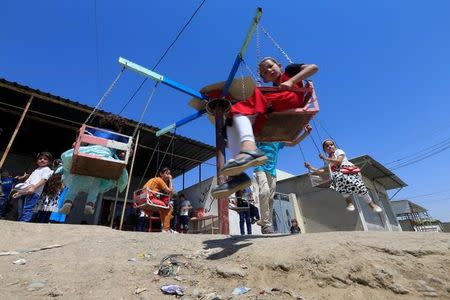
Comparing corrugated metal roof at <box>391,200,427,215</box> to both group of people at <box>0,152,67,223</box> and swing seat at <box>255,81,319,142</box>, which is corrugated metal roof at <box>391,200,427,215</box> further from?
group of people at <box>0,152,67,223</box>

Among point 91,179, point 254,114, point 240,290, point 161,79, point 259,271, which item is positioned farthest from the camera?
point 161,79

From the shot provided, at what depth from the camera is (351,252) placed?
199cm

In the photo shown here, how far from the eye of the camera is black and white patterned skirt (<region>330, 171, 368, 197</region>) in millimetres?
5072

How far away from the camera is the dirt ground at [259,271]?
5.43ft

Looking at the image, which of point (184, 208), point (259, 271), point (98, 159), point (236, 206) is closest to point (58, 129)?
point (184, 208)

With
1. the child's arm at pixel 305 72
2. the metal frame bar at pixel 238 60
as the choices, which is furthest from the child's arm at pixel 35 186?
the child's arm at pixel 305 72

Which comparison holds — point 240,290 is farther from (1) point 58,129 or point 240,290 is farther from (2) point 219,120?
(1) point 58,129

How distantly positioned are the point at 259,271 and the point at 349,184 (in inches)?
151

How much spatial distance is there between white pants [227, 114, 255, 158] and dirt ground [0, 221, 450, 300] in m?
0.91

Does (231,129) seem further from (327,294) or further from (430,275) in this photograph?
(430,275)

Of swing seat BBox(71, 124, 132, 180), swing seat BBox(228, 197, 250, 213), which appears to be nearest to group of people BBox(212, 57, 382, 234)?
swing seat BBox(71, 124, 132, 180)

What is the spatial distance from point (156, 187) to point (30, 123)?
717 cm

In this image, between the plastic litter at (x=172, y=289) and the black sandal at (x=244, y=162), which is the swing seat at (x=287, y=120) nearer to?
the black sandal at (x=244, y=162)

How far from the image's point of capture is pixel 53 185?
5582 mm
